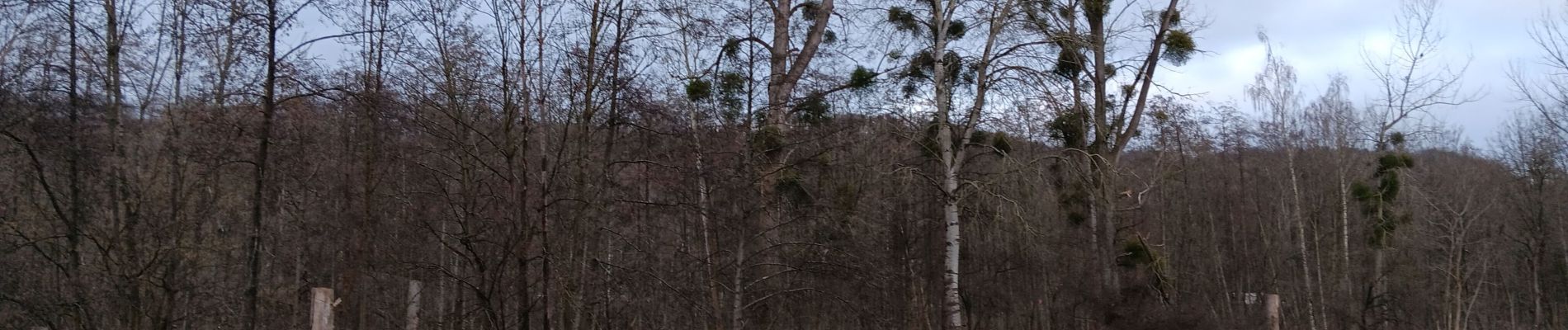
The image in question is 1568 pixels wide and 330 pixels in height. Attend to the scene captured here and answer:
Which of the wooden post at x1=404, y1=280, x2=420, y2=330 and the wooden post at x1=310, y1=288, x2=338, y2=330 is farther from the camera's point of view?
the wooden post at x1=404, y1=280, x2=420, y2=330

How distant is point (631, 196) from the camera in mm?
12492

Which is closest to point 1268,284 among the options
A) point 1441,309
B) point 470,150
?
point 1441,309

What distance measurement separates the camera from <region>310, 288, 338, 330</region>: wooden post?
416 inches

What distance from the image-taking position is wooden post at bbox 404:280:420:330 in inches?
527

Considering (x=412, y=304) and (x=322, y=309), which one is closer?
(x=322, y=309)

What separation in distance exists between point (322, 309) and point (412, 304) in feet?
9.78

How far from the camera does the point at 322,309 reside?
34.8 feet

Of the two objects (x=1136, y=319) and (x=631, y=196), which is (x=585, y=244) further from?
(x=1136, y=319)

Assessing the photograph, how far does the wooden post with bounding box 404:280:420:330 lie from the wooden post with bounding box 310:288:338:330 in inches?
97.6

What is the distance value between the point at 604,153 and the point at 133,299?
5.83 m

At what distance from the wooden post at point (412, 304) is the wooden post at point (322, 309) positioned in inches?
97.6

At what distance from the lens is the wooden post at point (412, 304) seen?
1339 cm

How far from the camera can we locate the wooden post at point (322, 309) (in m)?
10.6

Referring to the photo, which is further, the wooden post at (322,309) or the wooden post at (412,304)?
the wooden post at (412,304)
